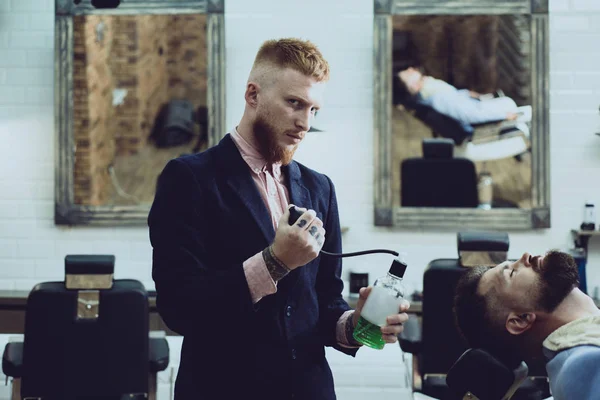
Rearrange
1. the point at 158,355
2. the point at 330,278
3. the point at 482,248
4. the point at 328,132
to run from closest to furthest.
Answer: the point at 330,278, the point at 482,248, the point at 158,355, the point at 328,132

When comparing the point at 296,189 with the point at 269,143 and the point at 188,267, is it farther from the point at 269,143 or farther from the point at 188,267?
the point at 188,267

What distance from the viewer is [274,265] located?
60.7 inches

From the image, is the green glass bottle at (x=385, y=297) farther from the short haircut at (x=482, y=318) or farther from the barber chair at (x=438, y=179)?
the barber chair at (x=438, y=179)

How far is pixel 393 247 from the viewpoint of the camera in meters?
4.58

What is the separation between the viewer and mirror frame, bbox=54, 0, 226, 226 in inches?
178

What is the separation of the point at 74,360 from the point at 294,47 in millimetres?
→ 1887

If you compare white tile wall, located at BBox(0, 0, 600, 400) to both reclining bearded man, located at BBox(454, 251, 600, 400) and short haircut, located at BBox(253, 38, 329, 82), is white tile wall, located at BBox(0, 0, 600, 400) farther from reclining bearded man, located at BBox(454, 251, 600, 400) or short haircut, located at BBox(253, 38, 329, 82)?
short haircut, located at BBox(253, 38, 329, 82)

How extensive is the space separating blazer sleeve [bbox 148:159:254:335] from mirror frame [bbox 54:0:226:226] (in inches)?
114

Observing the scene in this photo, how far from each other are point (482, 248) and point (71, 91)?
2442 millimetres

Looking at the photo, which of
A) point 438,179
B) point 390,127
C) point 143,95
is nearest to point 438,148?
point 438,179

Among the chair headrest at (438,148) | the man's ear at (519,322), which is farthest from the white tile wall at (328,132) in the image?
the man's ear at (519,322)

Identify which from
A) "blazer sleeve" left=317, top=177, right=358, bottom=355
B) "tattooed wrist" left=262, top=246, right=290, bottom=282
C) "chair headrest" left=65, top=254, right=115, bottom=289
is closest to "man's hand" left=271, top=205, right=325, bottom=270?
"tattooed wrist" left=262, top=246, right=290, bottom=282

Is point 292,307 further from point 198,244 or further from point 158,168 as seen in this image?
point 158,168

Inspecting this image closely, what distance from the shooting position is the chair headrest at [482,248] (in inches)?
125
